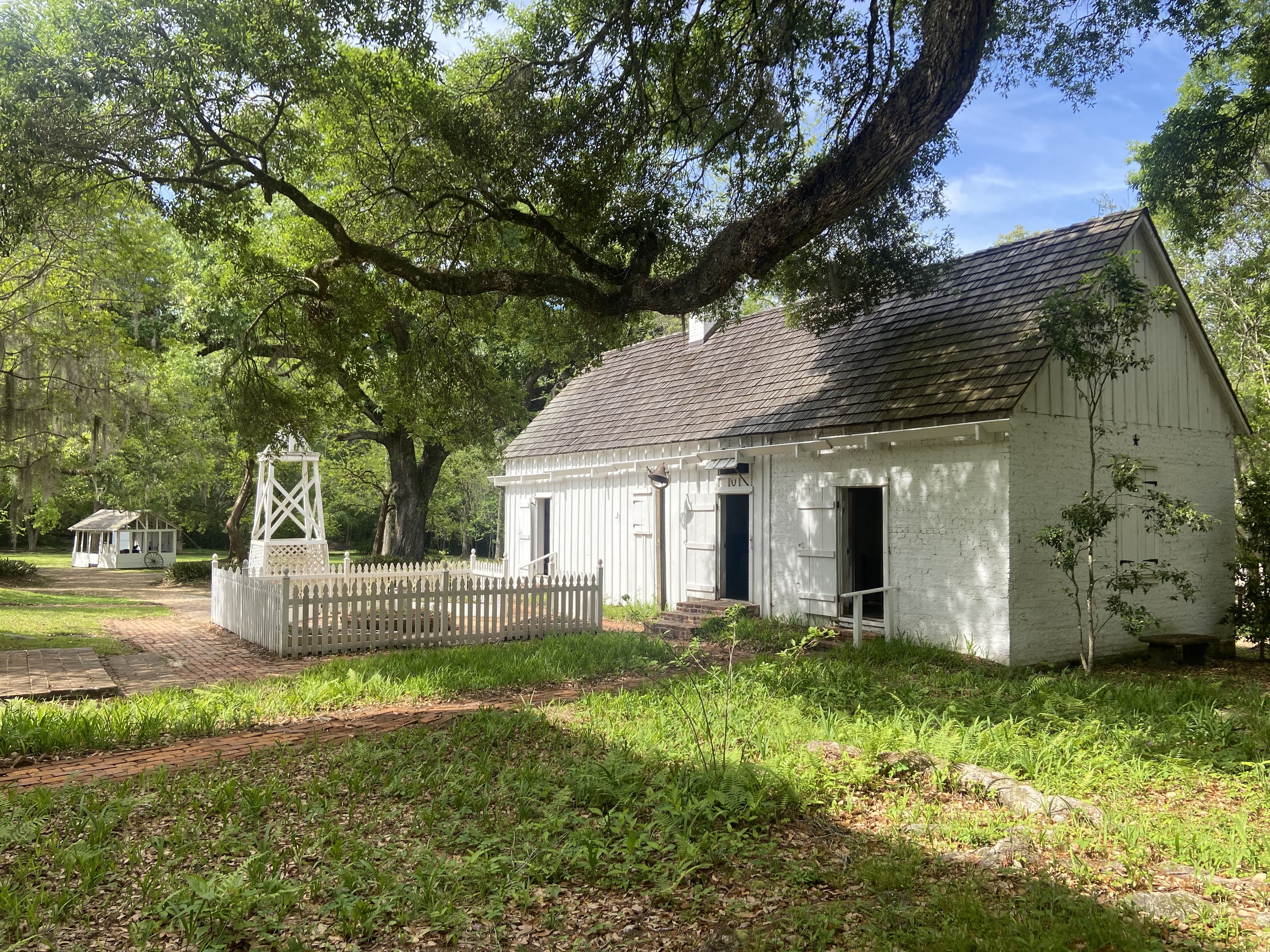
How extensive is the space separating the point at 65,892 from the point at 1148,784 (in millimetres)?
6863

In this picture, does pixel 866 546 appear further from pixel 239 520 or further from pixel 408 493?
pixel 239 520

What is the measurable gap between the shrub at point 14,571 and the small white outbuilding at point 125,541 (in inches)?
408

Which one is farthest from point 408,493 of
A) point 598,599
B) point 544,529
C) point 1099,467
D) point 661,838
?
point 661,838

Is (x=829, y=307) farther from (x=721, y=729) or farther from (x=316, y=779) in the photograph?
Result: (x=316, y=779)

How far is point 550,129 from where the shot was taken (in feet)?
37.8

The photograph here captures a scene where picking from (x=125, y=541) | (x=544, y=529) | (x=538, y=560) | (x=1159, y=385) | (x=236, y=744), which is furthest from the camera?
(x=125, y=541)

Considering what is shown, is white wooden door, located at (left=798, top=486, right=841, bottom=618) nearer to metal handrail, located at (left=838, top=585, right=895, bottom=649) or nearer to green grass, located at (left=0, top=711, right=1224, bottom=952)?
metal handrail, located at (left=838, top=585, right=895, bottom=649)

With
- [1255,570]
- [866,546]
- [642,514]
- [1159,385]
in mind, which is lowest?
[1255,570]

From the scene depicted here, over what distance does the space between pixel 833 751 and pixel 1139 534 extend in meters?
8.80

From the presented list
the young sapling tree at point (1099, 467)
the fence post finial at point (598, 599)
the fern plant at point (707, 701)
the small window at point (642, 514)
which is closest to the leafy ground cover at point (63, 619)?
the fence post finial at point (598, 599)

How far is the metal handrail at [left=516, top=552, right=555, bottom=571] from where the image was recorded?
762 inches

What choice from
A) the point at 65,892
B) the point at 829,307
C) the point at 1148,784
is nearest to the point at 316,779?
the point at 65,892

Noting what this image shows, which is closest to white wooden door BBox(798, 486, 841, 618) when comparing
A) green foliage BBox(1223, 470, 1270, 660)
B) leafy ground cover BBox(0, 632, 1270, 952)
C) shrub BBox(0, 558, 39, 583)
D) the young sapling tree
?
the young sapling tree

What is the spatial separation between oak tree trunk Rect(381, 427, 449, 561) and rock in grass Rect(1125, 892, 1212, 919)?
23353 millimetres
